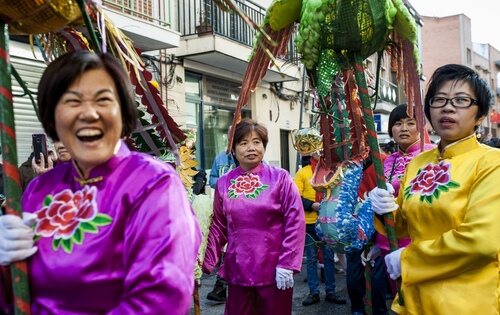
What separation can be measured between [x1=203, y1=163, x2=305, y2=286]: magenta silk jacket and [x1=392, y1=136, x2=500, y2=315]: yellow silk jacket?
0.98 metres

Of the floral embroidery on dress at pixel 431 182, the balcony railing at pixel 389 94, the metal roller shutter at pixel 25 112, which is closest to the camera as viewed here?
the floral embroidery on dress at pixel 431 182

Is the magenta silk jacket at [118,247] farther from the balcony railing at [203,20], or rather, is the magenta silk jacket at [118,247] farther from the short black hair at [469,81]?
the balcony railing at [203,20]

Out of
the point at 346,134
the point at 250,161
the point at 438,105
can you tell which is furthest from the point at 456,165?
the point at 250,161

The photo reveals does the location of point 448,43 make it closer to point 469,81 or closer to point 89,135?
point 469,81

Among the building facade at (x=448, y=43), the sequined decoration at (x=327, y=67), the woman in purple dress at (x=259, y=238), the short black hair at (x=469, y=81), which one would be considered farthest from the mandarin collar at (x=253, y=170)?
the building facade at (x=448, y=43)

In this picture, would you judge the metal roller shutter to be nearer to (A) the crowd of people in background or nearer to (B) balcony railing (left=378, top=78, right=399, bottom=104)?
(A) the crowd of people in background

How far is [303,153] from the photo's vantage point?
585 cm

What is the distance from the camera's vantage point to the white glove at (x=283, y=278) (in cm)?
329

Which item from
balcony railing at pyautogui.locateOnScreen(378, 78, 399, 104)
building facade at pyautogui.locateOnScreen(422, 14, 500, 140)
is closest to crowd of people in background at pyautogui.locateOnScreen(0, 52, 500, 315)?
balcony railing at pyautogui.locateOnScreen(378, 78, 399, 104)

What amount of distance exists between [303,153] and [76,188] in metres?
4.40

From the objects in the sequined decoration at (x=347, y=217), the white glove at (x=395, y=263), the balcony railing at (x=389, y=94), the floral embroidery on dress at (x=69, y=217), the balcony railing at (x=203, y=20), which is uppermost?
the balcony railing at (x=203, y=20)

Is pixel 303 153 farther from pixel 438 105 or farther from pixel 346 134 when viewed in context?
pixel 438 105

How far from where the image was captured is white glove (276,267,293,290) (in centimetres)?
329

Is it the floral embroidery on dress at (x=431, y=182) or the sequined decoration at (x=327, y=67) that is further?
the sequined decoration at (x=327, y=67)
